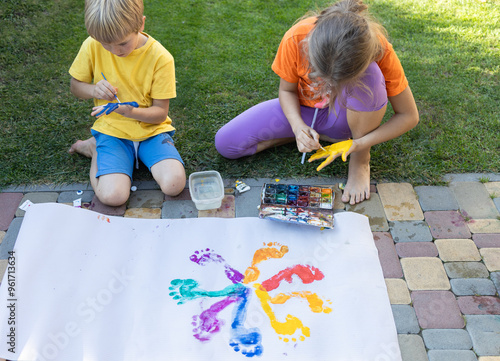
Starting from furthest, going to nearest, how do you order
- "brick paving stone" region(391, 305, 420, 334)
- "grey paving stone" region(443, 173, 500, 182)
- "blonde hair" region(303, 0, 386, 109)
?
"grey paving stone" region(443, 173, 500, 182), "brick paving stone" region(391, 305, 420, 334), "blonde hair" region(303, 0, 386, 109)

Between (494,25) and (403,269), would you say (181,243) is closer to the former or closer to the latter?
(403,269)

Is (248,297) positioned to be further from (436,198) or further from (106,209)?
(436,198)

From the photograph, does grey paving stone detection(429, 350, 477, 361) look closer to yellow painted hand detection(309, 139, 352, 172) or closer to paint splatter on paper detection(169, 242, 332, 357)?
paint splatter on paper detection(169, 242, 332, 357)

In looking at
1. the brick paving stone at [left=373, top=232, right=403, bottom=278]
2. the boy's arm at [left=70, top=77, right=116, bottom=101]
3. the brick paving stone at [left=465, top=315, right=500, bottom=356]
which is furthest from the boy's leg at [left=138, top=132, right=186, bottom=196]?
the brick paving stone at [left=465, top=315, right=500, bottom=356]

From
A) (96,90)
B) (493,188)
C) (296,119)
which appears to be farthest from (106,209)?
(493,188)

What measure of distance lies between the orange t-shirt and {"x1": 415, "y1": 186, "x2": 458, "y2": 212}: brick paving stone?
508 millimetres

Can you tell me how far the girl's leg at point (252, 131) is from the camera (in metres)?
1.97

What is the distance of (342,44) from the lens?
4.23ft

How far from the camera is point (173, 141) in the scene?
6.71 ft

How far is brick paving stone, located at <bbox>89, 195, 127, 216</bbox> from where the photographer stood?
1790 millimetres

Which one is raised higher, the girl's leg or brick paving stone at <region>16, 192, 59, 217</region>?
the girl's leg

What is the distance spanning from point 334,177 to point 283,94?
0.48 meters

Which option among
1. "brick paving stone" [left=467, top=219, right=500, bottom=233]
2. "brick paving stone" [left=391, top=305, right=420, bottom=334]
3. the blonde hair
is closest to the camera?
the blonde hair

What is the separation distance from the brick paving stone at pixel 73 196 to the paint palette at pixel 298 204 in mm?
815
